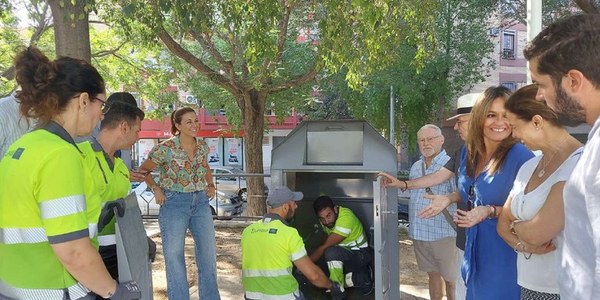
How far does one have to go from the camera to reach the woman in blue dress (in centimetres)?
240

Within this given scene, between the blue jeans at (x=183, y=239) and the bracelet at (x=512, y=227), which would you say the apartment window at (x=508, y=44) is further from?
the bracelet at (x=512, y=227)

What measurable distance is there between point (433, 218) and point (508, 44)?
24.9m

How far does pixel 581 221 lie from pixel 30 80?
179cm

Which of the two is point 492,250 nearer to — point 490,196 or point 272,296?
point 490,196

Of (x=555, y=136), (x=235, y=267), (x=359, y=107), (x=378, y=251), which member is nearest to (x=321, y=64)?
(x=235, y=267)

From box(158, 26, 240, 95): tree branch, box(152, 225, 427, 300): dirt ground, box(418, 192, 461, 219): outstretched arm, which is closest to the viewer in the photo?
box(418, 192, 461, 219): outstretched arm

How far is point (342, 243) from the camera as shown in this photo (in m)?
4.33

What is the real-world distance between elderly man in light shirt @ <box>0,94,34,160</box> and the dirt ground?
265cm

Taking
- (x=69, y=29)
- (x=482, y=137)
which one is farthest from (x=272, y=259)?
(x=69, y=29)

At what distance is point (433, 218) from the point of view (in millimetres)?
3992

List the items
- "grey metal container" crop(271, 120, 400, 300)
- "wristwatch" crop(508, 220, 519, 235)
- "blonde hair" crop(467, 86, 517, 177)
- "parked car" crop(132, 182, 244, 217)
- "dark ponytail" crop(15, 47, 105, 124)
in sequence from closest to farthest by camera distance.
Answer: "dark ponytail" crop(15, 47, 105, 124) → "wristwatch" crop(508, 220, 519, 235) → "blonde hair" crop(467, 86, 517, 177) → "grey metal container" crop(271, 120, 400, 300) → "parked car" crop(132, 182, 244, 217)

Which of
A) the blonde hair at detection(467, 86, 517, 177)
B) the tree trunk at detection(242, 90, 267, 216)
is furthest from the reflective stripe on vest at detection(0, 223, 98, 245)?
the tree trunk at detection(242, 90, 267, 216)

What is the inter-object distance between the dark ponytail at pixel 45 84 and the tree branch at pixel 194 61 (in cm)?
673

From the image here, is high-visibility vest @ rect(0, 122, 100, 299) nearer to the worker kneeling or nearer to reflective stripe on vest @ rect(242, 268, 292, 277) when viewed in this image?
reflective stripe on vest @ rect(242, 268, 292, 277)
